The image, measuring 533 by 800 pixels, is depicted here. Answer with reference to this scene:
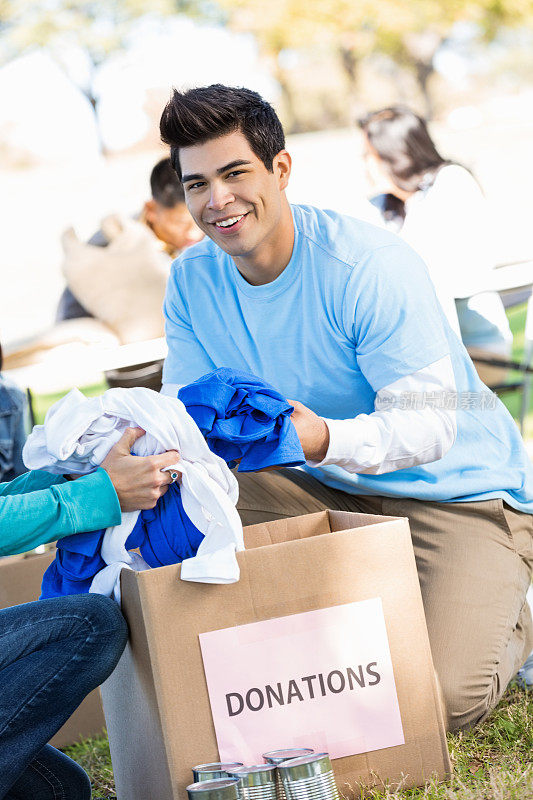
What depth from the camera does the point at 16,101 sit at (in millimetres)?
9992

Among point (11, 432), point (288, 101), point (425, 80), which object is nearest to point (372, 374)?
point (11, 432)

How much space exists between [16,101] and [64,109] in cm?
50

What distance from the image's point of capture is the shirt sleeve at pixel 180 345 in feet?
7.68

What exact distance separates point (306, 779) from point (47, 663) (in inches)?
17.8

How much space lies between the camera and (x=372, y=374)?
2.04 meters

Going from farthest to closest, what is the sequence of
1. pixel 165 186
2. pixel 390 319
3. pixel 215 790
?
pixel 165 186 < pixel 390 319 < pixel 215 790

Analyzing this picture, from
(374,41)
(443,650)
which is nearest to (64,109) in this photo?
(374,41)

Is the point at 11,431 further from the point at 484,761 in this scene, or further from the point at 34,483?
Result: the point at 484,761

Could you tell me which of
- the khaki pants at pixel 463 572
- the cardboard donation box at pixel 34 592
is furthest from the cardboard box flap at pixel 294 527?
the cardboard donation box at pixel 34 592

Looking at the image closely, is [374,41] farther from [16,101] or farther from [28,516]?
[28,516]

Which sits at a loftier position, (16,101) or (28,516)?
(16,101)

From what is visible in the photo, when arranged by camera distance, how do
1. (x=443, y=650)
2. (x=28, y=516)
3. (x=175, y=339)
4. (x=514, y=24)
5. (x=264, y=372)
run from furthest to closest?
1. (x=514, y=24)
2. (x=175, y=339)
3. (x=264, y=372)
4. (x=443, y=650)
5. (x=28, y=516)

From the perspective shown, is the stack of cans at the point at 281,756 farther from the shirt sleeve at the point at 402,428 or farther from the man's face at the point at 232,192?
the man's face at the point at 232,192

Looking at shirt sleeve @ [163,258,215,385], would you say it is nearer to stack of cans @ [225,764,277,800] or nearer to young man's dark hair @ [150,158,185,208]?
stack of cans @ [225,764,277,800]
